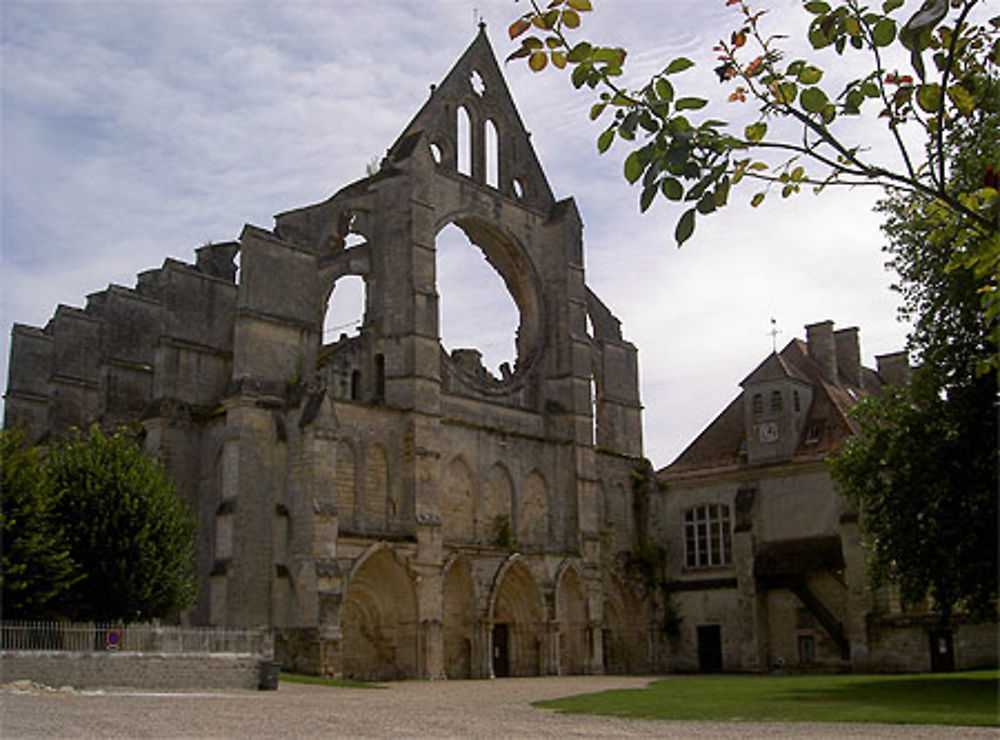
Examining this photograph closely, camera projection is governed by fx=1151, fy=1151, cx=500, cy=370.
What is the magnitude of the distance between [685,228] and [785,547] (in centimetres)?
3458

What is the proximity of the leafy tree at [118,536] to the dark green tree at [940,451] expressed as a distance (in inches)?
612

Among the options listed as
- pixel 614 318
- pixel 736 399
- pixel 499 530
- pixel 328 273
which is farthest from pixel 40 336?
pixel 736 399

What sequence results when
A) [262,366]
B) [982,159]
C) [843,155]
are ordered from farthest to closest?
[262,366]
[982,159]
[843,155]

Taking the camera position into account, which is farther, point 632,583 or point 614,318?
point 614,318

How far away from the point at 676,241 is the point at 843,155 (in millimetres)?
1066

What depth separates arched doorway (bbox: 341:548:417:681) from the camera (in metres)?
32.2

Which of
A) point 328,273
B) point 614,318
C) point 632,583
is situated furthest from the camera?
point 614,318

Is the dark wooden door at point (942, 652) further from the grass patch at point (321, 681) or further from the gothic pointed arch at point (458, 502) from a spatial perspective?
the grass patch at point (321, 681)

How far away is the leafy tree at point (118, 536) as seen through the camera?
2570 cm

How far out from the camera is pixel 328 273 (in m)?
36.0

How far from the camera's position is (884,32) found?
4965mm

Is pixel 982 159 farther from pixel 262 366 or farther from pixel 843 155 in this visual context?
pixel 262 366

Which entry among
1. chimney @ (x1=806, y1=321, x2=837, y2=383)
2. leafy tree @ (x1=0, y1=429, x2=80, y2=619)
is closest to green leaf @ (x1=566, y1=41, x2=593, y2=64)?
leafy tree @ (x1=0, y1=429, x2=80, y2=619)

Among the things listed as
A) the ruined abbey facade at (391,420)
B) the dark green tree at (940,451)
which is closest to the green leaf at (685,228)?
the dark green tree at (940,451)
